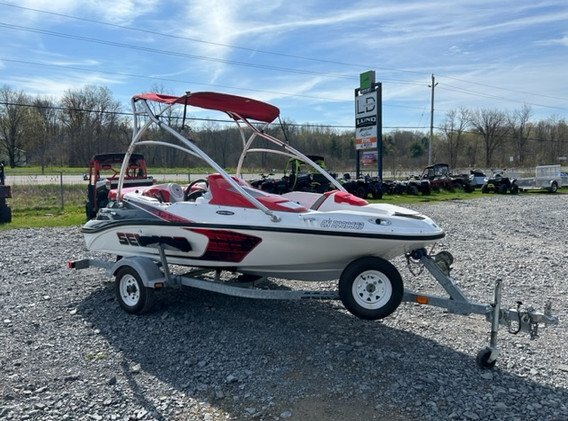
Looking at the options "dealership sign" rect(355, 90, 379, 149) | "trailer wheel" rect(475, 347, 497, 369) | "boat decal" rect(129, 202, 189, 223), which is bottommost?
"trailer wheel" rect(475, 347, 497, 369)

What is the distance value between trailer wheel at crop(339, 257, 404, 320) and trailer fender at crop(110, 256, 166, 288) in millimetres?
2063

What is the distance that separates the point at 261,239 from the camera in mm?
4770

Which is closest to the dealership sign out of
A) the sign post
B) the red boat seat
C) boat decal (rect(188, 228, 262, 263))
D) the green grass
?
the sign post

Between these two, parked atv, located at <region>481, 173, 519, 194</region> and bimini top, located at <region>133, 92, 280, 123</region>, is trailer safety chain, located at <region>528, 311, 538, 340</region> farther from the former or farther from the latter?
parked atv, located at <region>481, 173, 519, 194</region>

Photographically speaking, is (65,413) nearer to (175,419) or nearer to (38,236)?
(175,419)

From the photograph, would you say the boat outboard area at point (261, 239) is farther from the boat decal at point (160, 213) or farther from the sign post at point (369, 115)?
the sign post at point (369, 115)

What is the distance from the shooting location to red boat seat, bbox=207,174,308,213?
4805 mm

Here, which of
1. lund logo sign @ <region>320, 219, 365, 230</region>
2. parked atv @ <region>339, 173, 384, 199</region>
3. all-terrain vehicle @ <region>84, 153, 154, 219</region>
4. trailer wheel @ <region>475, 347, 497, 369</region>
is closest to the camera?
trailer wheel @ <region>475, 347, 497, 369</region>

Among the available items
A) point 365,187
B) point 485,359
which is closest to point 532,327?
point 485,359

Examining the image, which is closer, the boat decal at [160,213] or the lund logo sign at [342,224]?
the lund logo sign at [342,224]

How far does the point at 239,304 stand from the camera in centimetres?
585

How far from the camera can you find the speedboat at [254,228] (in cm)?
436

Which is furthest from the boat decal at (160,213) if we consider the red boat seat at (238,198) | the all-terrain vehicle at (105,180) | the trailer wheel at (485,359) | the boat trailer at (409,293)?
the all-terrain vehicle at (105,180)

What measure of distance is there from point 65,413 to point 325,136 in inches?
2430
